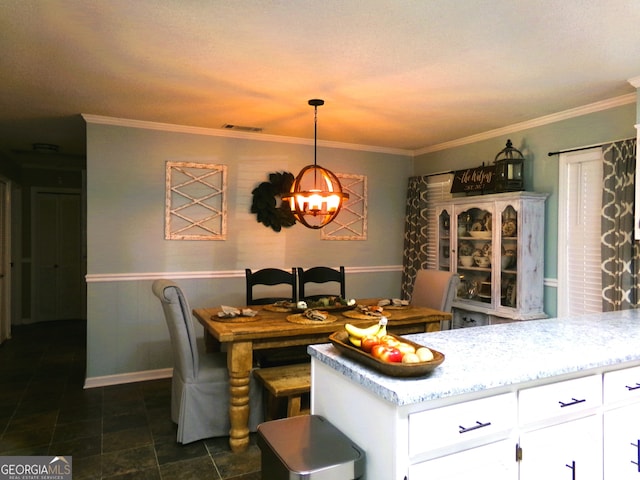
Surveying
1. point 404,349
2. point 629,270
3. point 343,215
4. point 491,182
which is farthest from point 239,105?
point 629,270

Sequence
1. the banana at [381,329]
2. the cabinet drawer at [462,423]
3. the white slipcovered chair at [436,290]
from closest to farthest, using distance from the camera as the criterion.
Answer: the cabinet drawer at [462,423], the banana at [381,329], the white slipcovered chair at [436,290]

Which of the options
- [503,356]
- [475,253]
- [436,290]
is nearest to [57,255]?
[436,290]

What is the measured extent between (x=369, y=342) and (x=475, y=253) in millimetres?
3022

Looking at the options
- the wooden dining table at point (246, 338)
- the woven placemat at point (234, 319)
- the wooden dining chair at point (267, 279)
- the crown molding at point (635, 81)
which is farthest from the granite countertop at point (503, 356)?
the wooden dining chair at point (267, 279)

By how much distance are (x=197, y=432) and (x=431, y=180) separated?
11.9 ft

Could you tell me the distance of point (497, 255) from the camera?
3.84 m

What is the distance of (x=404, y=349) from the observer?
142 centimetres

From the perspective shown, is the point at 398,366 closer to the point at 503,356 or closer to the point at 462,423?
the point at 462,423

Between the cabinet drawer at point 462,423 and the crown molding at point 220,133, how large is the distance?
3.63m

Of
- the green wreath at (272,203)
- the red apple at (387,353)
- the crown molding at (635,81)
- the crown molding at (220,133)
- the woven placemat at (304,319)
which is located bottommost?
the woven placemat at (304,319)

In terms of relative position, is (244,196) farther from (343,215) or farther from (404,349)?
(404,349)

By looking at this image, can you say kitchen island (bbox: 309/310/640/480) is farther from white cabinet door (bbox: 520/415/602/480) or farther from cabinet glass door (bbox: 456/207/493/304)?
cabinet glass door (bbox: 456/207/493/304)

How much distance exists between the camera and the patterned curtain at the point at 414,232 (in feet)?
16.1

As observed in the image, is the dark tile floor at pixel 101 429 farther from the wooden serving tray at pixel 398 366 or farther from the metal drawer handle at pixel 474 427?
the metal drawer handle at pixel 474 427
